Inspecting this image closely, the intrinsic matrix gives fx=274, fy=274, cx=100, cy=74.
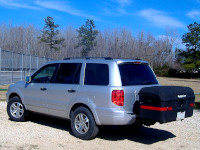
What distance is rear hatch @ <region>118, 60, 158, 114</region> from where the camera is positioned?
5.84m

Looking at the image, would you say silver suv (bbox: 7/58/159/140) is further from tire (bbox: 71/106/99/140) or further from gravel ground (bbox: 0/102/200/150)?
gravel ground (bbox: 0/102/200/150)

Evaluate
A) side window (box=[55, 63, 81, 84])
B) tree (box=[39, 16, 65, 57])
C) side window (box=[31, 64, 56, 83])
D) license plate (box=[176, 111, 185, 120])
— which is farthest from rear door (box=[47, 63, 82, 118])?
tree (box=[39, 16, 65, 57])

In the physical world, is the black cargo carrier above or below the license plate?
above

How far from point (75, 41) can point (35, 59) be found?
1617 inches

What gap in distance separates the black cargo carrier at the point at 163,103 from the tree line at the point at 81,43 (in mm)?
50740

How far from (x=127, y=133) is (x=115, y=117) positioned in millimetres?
1677

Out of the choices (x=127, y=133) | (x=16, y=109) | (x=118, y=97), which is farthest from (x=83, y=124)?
(x=16, y=109)

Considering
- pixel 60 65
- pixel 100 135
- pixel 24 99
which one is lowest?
pixel 100 135

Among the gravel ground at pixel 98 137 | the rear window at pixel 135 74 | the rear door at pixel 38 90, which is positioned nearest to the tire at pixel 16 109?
the gravel ground at pixel 98 137

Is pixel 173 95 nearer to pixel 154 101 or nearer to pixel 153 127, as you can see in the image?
pixel 154 101

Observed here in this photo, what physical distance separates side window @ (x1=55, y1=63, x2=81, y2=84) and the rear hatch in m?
A: 1.15

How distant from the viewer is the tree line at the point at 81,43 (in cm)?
5822

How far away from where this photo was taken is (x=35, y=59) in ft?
91.2


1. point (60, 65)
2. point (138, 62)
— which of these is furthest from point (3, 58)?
point (138, 62)
